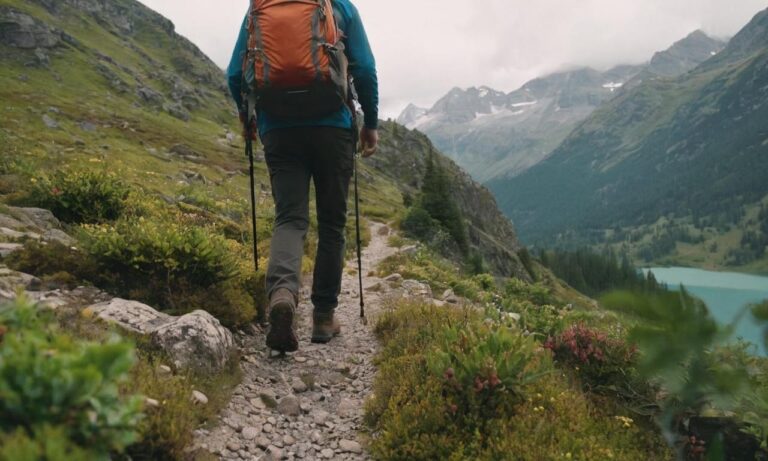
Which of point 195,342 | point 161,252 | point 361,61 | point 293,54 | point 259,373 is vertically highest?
point 361,61

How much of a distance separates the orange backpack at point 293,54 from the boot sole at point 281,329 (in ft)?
6.84

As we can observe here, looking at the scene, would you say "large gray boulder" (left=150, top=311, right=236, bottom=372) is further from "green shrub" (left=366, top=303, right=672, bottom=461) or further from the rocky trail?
"green shrub" (left=366, top=303, right=672, bottom=461)

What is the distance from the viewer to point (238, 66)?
19.3 ft

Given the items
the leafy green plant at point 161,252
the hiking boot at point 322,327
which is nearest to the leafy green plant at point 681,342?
the hiking boot at point 322,327

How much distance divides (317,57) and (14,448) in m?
4.14

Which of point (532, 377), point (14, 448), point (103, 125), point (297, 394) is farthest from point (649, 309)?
point (103, 125)

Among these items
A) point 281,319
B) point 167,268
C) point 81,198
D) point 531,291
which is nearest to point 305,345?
point 281,319

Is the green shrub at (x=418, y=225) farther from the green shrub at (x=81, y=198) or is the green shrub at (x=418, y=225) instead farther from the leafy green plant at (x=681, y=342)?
the leafy green plant at (x=681, y=342)

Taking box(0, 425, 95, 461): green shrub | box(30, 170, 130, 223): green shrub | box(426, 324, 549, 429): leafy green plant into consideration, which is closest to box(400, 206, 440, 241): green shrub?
box(30, 170, 130, 223): green shrub

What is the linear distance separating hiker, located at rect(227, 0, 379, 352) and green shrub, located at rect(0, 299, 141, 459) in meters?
2.94

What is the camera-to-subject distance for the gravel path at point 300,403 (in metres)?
4.23

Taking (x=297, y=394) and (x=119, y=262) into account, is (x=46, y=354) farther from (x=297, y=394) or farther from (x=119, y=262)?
(x=119, y=262)

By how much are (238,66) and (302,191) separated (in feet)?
5.28

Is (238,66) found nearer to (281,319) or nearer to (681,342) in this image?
(281,319)
